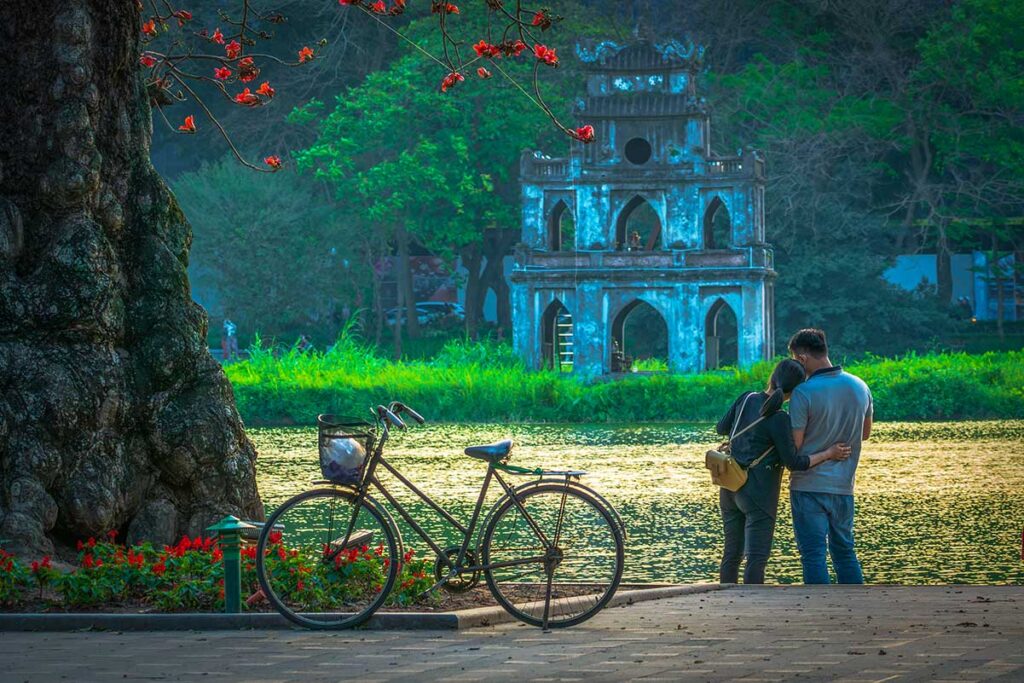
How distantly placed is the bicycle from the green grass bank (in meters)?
27.2

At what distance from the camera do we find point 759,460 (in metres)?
10.6

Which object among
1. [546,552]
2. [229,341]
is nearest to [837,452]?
[546,552]

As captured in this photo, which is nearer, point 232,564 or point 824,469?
point 232,564

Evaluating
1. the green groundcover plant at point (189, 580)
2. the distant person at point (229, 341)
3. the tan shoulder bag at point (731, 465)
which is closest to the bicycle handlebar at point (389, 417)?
the green groundcover plant at point (189, 580)

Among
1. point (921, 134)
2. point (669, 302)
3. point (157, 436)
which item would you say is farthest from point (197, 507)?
point (921, 134)

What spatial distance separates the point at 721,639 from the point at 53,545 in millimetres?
5005

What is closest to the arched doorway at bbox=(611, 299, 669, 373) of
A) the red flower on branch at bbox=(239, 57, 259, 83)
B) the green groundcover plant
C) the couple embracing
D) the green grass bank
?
the green grass bank

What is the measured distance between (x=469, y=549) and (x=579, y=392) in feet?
92.8

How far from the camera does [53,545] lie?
36.7ft

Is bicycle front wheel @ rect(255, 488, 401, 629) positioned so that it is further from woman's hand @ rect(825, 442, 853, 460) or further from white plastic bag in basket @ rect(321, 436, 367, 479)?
woman's hand @ rect(825, 442, 853, 460)

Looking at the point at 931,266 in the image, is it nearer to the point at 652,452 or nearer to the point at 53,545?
the point at 652,452

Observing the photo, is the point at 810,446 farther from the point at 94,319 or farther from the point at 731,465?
the point at 94,319

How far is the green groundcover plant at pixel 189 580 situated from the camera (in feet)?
29.2

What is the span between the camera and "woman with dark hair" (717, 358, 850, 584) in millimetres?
10469
